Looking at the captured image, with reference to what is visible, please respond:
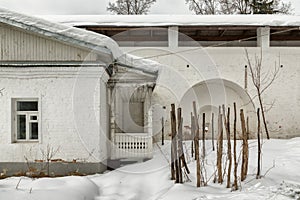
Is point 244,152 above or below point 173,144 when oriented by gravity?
below

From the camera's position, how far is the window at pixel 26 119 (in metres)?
7.90

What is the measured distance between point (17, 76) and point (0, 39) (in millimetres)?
960

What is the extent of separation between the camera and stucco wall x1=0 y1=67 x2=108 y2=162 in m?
7.78

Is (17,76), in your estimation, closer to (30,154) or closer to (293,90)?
(30,154)

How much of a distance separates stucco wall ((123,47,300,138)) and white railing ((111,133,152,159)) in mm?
4340

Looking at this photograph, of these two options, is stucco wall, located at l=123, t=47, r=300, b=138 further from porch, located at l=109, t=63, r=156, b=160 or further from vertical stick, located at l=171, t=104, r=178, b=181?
vertical stick, located at l=171, t=104, r=178, b=181

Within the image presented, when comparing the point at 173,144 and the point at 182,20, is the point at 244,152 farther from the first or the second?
the point at 182,20

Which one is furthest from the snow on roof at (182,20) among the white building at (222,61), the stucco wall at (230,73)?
the stucco wall at (230,73)

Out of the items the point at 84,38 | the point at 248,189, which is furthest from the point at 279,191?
the point at 84,38

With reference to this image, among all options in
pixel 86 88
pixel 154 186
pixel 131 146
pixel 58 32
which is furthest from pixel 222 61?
pixel 154 186

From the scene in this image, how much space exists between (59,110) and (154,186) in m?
2.86

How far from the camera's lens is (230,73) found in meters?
13.6

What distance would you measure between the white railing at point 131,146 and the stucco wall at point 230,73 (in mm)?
4340

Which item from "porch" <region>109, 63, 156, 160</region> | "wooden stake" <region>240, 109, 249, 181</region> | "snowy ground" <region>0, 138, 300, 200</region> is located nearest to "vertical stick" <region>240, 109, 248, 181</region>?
"wooden stake" <region>240, 109, 249, 181</region>
